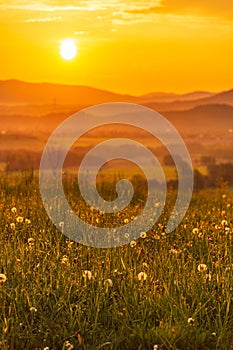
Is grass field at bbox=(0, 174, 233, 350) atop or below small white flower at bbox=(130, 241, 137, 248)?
below

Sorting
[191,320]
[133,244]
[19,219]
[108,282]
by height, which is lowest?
[191,320]

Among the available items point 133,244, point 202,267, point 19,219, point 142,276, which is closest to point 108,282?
point 142,276

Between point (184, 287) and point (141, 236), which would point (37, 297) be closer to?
point (184, 287)

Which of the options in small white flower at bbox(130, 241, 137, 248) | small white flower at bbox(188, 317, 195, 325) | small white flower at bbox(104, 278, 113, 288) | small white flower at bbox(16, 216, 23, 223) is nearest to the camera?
small white flower at bbox(188, 317, 195, 325)

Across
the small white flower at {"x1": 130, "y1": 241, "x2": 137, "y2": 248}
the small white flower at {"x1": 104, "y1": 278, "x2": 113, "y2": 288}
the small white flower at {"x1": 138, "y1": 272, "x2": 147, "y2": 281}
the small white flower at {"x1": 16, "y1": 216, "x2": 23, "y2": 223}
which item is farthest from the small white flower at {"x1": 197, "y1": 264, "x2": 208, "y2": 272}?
the small white flower at {"x1": 16, "y1": 216, "x2": 23, "y2": 223}

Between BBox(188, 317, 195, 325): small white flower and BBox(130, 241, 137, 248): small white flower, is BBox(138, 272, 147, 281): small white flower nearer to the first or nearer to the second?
BBox(188, 317, 195, 325): small white flower

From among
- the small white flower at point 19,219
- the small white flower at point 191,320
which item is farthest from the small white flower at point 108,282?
the small white flower at point 19,219

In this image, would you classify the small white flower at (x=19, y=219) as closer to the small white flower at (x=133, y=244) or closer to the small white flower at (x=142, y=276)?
the small white flower at (x=133, y=244)

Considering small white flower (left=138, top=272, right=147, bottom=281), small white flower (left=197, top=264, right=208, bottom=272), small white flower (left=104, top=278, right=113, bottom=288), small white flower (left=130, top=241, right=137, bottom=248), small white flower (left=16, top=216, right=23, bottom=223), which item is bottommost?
small white flower (left=104, top=278, right=113, bottom=288)

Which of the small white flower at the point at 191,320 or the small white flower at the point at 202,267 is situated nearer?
the small white flower at the point at 191,320

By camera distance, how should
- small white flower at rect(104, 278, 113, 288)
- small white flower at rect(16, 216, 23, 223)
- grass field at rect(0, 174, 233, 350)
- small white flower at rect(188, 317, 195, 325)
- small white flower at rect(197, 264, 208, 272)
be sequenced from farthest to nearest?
small white flower at rect(16, 216, 23, 223), small white flower at rect(197, 264, 208, 272), small white flower at rect(104, 278, 113, 288), grass field at rect(0, 174, 233, 350), small white flower at rect(188, 317, 195, 325)

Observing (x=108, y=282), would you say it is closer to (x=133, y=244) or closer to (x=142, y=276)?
(x=142, y=276)

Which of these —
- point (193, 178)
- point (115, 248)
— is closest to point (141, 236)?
point (115, 248)

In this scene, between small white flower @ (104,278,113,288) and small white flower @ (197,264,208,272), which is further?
small white flower @ (197,264,208,272)
